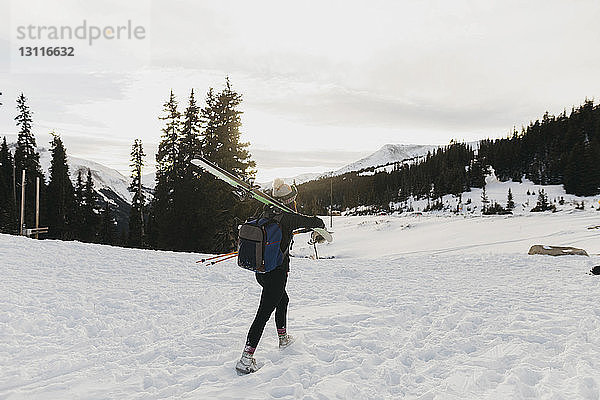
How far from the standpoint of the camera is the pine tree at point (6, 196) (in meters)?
38.8

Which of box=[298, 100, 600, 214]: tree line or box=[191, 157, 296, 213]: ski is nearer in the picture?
box=[191, 157, 296, 213]: ski

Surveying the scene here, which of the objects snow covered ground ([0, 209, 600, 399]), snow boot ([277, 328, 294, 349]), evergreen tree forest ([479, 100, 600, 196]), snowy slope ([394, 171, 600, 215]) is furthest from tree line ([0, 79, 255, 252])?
evergreen tree forest ([479, 100, 600, 196])

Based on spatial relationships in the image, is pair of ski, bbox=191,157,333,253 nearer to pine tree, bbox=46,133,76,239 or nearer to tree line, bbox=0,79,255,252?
tree line, bbox=0,79,255,252

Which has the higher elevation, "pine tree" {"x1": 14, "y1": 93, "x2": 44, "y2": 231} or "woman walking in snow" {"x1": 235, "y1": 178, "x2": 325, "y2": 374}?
"pine tree" {"x1": 14, "y1": 93, "x2": 44, "y2": 231}

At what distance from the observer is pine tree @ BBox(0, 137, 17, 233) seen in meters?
38.8

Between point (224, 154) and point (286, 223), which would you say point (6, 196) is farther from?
point (286, 223)

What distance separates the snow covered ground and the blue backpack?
1457 mm

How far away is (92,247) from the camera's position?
15.3 meters

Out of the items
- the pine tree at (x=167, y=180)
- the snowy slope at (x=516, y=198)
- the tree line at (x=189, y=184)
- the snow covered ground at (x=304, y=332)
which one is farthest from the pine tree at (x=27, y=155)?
the snowy slope at (x=516, y=198)

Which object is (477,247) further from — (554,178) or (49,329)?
(554,178)

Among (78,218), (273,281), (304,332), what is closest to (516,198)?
(304,332)

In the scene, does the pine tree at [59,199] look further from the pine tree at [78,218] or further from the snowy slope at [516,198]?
the snowy slope at [516,198]

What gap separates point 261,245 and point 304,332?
256cm

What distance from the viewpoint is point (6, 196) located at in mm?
44156
